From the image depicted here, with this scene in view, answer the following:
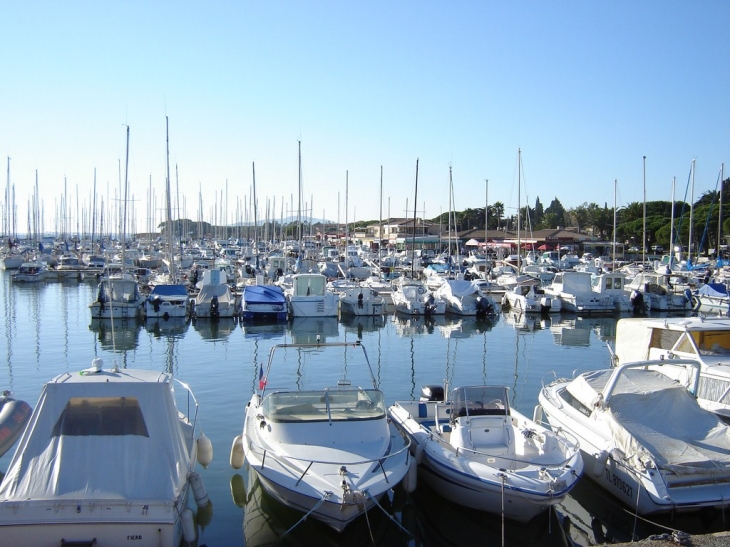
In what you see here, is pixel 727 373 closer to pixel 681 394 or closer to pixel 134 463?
pixel 681 394

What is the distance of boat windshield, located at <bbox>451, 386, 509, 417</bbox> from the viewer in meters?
13.4

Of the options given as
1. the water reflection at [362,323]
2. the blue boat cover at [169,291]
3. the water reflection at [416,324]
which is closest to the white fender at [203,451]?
the water reflection at [362,323]

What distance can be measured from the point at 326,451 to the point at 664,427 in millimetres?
6378

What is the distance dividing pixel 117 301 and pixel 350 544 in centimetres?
2936

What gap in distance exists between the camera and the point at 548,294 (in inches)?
1751

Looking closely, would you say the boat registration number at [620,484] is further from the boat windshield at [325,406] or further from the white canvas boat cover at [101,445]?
the white canvas boat cover at [101,445]

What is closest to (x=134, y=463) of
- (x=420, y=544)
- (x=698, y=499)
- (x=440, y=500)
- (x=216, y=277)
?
(x=420, y=544)

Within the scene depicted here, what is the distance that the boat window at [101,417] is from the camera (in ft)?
32.8

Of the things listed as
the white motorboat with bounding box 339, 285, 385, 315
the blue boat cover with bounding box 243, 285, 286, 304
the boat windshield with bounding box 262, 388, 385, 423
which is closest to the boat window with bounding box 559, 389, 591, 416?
the boat windshield with bounding box 262, 388, 385, 423

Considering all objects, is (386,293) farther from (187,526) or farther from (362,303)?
(187,526)

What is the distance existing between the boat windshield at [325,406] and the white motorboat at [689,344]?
8.09 metres

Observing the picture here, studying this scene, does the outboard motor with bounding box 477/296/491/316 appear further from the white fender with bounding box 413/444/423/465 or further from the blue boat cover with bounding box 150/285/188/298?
the white fender with bounding box 413/444/423/465

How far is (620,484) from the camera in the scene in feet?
39.3

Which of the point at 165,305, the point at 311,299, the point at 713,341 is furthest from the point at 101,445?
the point at 311,299
